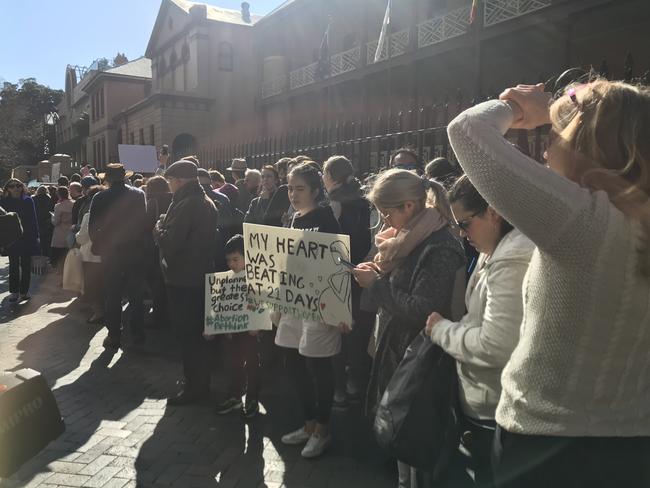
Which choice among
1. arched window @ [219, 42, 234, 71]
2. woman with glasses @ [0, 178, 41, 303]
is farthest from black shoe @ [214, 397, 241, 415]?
arched window @ [219, 42, 234, 71]

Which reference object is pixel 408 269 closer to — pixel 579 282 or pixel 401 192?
pixel 401 192

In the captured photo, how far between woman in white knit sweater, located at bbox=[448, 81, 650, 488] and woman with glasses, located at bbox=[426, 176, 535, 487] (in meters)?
0.45

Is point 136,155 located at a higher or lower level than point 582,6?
lower

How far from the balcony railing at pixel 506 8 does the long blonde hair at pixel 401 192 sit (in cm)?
1264

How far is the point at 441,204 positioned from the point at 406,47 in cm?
1612

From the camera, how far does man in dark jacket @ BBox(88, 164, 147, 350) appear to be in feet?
19.3

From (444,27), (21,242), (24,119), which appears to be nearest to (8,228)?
(21,242)

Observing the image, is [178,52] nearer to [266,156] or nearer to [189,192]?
[266,156]

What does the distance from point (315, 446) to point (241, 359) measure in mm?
1108

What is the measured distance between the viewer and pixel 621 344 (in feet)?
3.99

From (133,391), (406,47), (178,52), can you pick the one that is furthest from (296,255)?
(178,52)

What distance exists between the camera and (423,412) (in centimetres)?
207

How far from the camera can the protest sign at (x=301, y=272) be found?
3.22 meters

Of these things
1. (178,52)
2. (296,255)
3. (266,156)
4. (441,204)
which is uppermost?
(178,52)
